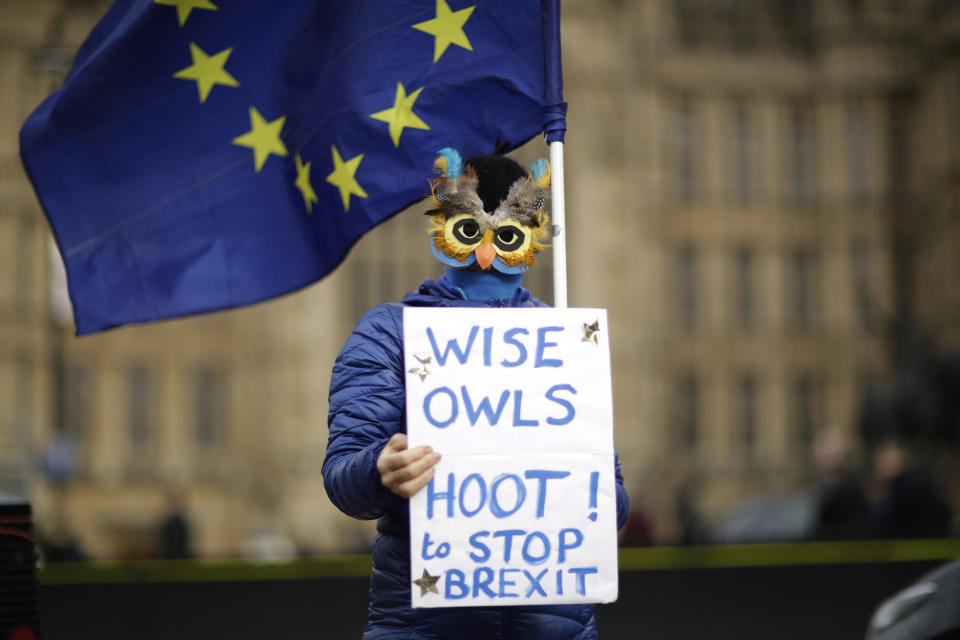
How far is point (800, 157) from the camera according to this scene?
4491 cm

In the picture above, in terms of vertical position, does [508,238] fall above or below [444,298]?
above

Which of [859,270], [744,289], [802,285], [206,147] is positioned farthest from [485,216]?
[802,285]

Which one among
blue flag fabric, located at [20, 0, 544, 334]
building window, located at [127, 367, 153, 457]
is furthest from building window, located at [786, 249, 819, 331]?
blue flag fabric, located at [20, 0, 544, 334]

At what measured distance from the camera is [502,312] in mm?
2965

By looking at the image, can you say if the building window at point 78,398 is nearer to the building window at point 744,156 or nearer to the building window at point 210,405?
the building window at point 210,405

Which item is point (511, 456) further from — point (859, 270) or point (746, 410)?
point (859, 270)

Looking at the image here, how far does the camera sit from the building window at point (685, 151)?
43906 millimetres

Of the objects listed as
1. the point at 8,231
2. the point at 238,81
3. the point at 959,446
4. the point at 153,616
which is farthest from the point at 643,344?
the point at 238,81

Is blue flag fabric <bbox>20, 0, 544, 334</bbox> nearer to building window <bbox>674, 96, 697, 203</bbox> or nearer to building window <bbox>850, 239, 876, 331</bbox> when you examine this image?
building window <bbox>850, 239, 876, 331</bbox>

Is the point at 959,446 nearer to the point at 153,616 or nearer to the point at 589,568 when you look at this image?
the point at 153,616

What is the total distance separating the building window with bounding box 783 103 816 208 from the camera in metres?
44.7

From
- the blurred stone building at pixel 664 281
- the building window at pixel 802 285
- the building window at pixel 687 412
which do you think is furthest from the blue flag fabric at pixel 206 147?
the building window at pixel 802 285

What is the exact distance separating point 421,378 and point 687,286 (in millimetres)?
41911

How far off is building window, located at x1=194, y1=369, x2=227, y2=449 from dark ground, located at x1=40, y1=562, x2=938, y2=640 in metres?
33.0
